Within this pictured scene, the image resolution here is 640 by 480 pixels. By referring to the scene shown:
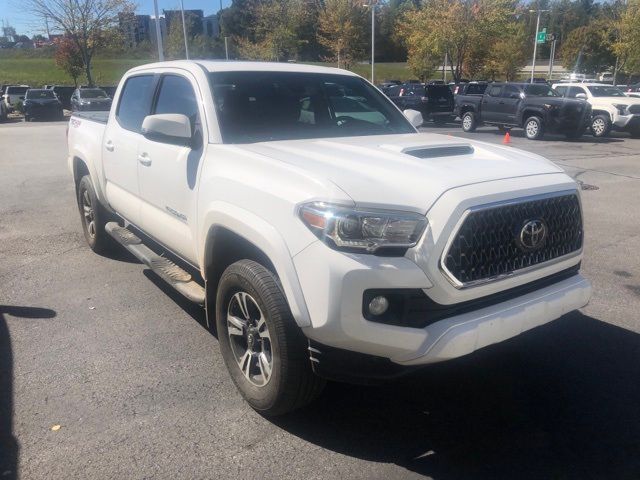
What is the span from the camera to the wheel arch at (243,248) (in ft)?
9.00

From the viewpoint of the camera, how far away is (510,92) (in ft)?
64.9

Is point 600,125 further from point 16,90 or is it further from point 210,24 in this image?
point 210,24

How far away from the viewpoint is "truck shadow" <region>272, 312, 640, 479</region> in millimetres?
2912

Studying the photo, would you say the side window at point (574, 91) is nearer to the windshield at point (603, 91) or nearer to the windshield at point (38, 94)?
the windshield at point (603, 91)

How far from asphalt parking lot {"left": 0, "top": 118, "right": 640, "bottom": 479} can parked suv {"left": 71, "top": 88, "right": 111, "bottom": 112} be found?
2319 cm

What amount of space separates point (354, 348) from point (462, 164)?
1.17 meters

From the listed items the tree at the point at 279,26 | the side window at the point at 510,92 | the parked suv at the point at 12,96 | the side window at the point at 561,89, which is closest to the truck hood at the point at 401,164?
the side window at the point at 510,92

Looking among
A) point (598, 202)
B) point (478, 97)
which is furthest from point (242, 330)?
point (478, 97)

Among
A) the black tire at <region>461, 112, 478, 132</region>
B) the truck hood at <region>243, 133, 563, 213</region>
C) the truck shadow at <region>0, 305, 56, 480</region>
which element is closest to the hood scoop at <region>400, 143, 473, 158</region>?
the truck hood at <region>243, 133, 563, 213</region>

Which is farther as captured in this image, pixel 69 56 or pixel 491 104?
pixel 69 56

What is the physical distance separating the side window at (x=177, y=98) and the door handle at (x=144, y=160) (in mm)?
399

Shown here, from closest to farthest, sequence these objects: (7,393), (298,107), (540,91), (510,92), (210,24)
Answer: (7,393)
(298,107)
(540,91)
(510,92)
(210,24)

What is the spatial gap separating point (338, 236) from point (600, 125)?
1952 centimetres

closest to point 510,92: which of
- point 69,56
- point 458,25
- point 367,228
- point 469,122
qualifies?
point 469,122
